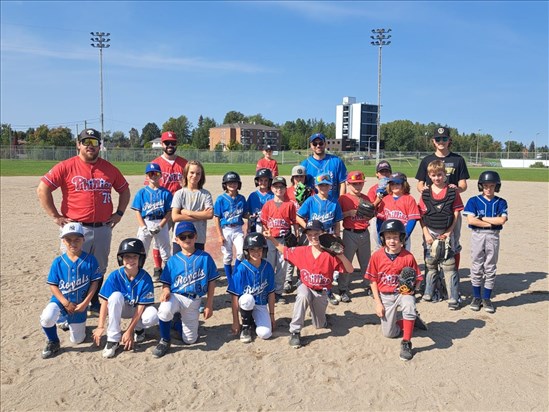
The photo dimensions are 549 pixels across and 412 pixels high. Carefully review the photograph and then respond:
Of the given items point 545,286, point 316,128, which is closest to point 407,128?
point 316,128

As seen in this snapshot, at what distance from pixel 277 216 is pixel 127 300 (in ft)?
7.10

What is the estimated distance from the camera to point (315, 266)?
466 centimetres

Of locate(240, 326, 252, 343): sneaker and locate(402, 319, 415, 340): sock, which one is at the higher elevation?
locate(402, 319, 415, 340): sock

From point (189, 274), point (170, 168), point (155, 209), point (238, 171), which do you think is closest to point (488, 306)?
point (189, 274)

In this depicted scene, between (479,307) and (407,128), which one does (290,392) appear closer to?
(479,307)

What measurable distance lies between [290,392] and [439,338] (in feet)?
6.33

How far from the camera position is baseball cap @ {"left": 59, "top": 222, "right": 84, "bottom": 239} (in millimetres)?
4348

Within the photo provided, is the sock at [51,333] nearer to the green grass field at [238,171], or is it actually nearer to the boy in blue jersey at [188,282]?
the boy in blue jersey at [188,282]

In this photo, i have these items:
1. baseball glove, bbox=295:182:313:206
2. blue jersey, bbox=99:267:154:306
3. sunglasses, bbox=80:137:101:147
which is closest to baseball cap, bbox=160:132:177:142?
sunglasses, bbox=80:137:101:147

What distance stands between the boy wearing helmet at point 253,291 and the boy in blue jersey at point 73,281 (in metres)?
1.51

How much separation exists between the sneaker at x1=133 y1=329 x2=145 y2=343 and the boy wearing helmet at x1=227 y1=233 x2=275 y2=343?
957mm

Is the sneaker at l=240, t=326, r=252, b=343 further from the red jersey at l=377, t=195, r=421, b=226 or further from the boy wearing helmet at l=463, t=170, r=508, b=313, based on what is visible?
the boy wearing helmet at l=463, t=170, r=508, b=313

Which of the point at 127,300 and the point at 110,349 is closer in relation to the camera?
the point at 110,349

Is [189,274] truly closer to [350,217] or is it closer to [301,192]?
[301,192]
